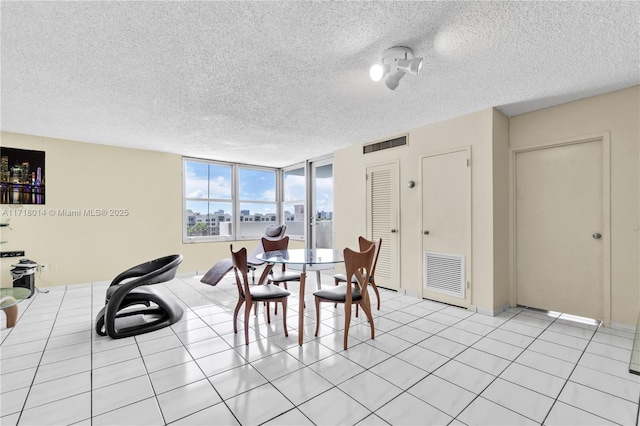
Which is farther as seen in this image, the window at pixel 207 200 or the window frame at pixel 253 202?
the window frame at pixel 253 202

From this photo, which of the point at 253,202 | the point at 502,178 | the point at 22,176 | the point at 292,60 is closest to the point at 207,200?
the point at 253,202

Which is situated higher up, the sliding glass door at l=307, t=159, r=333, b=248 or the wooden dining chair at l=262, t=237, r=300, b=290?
the sliding glass door at l=307, t=159, r=333, b=248

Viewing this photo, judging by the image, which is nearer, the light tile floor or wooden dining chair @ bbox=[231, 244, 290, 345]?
the light tile floor

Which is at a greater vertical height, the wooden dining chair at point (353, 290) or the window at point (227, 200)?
the window at point (227, 200)

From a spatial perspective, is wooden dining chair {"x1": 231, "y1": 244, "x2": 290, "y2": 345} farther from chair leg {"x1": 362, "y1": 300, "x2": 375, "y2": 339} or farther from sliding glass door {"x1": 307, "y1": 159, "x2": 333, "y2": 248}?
sliding glass door {"x1": 307, "y1": 159, "x2": 333, "y2": 248}

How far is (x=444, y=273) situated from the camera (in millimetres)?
3844

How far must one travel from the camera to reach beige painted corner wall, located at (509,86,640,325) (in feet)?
9.34

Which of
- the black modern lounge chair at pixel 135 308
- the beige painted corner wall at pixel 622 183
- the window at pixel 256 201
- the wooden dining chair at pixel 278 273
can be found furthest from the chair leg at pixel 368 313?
the window at pixel 256 201

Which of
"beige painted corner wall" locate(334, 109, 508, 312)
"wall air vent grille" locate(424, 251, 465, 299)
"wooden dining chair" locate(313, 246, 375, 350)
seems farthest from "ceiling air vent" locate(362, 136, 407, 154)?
"wooden dining chair" locate(313, 246, 375, 350)

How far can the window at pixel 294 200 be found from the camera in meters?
6.81

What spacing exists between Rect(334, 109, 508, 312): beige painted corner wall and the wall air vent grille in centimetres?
12

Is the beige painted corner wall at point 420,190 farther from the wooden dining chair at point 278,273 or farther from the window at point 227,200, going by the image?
the window at point 227,200

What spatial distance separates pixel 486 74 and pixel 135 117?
4024mm

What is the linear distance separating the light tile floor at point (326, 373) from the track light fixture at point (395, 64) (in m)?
2.33
